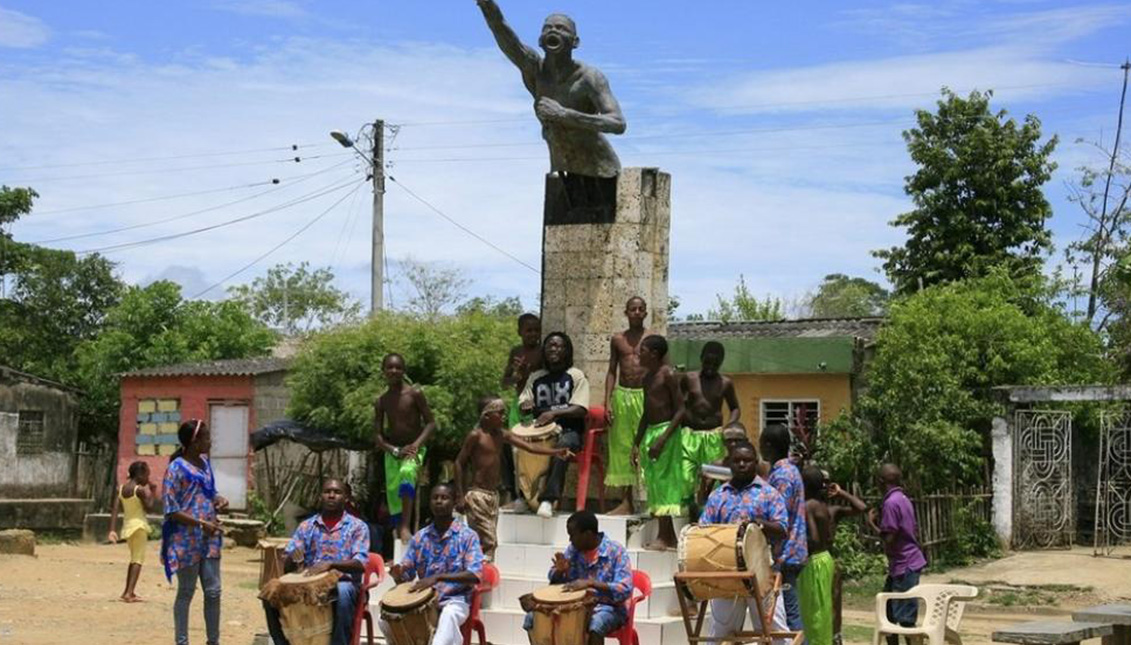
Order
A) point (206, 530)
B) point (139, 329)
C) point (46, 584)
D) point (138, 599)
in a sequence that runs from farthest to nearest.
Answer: point (139, 329), point (46, 584), point (138, 599), point (206, 530)

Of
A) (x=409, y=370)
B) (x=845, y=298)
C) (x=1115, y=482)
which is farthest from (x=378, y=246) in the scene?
(x=845, y=298)

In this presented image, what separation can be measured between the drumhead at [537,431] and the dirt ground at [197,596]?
3262 millimetres

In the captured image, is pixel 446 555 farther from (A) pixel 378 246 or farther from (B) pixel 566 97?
(A) pixel 378 246

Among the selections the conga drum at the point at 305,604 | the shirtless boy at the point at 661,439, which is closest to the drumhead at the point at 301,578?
the conga drum at the point at 305,604

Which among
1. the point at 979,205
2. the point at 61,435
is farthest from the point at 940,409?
the point at 61,435

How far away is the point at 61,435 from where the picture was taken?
30.5m

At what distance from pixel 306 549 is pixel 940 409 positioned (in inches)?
578

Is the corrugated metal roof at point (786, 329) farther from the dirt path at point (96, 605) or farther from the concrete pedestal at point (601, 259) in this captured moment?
the concrete pedestal at point (601, 259)

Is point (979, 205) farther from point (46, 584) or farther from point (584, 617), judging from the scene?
point (584, 617)

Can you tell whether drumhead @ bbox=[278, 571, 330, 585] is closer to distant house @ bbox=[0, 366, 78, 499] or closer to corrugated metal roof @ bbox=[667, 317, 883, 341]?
corrugated metal roof @ bbox=[667, 317, 883, 341]

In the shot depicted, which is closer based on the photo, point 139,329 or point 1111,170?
point 1111,170

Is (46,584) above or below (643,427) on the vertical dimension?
below

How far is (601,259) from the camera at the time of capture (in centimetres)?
1284

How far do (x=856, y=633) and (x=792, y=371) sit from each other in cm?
1303
